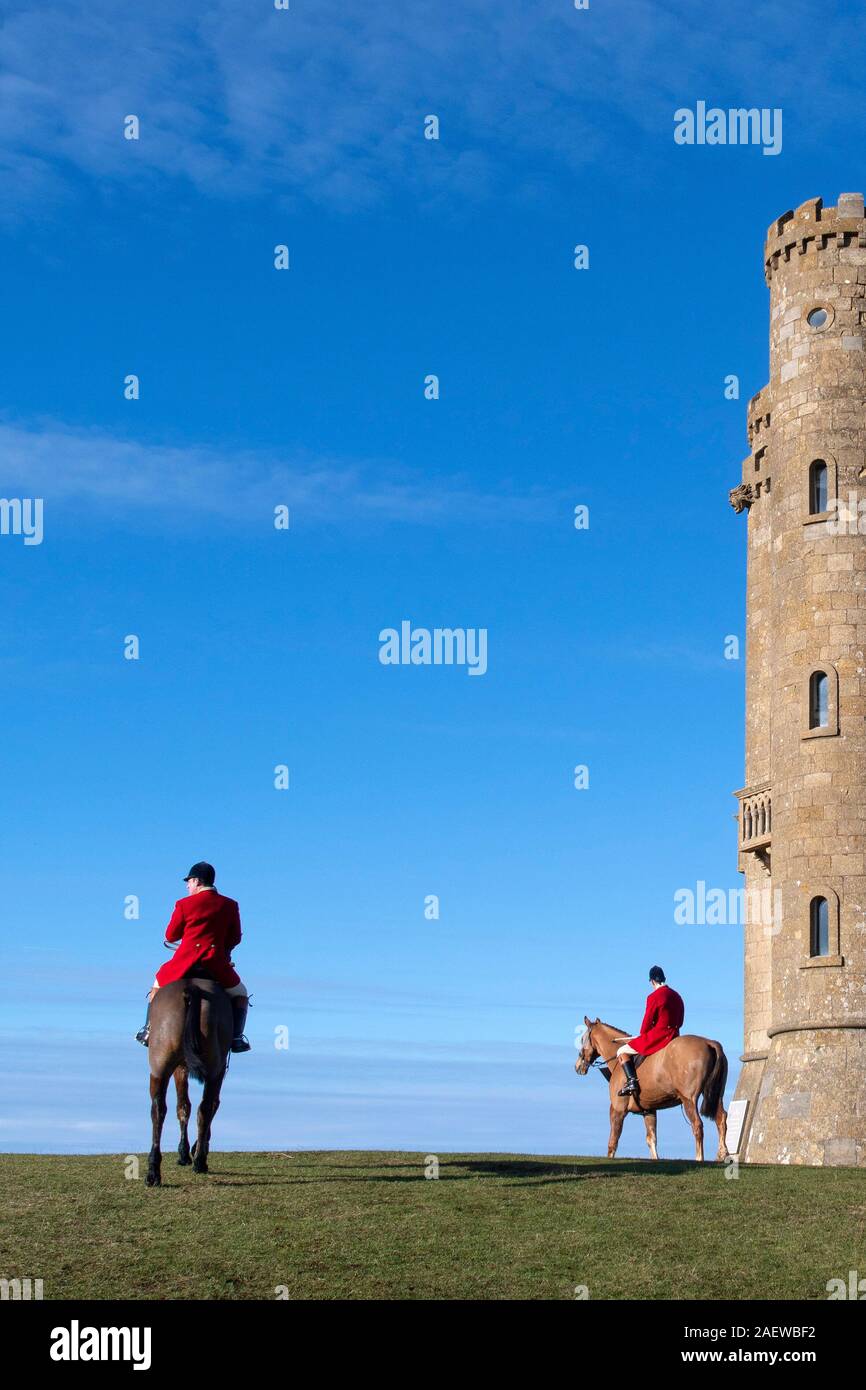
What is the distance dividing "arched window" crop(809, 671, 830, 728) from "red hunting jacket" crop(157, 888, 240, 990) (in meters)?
19.1

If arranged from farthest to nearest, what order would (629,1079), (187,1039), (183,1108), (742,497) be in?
(742,497)
(629,1079)
(183,1108)
(187,1039)

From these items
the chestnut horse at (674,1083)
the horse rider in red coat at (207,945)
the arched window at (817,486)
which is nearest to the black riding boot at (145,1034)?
the horse rider in red coat at (207,945)

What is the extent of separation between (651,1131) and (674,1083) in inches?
68.3

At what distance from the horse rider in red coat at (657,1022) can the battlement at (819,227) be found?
1814cm

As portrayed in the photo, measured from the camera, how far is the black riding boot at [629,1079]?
30.0 metres

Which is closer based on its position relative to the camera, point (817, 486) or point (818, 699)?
point (818, 699)

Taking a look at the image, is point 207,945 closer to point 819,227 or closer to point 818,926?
point 818,926

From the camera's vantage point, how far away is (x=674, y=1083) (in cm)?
2950

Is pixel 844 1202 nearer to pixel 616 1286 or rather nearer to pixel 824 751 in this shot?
pixel 616 1286

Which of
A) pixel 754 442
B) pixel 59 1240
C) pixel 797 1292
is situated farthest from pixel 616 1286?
pixel 754 442

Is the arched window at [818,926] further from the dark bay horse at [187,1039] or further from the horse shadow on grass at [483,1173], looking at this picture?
the dark bay horse at [187,1039]

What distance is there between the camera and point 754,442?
160 ft

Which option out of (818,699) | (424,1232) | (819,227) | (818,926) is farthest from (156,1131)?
(819,227)
